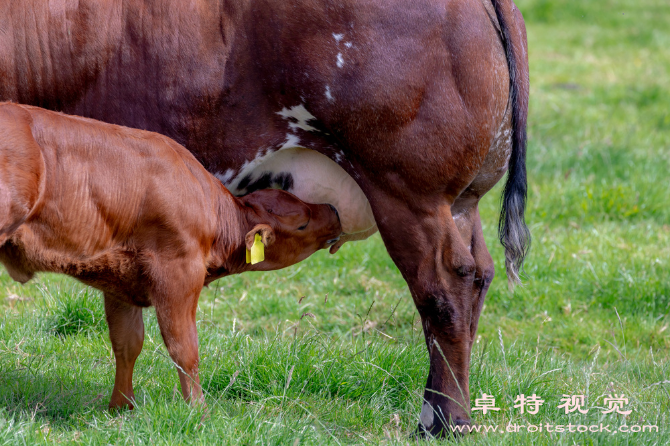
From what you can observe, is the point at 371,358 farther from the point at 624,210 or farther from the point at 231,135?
the point at 624,210

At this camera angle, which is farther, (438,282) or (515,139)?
(515,139)

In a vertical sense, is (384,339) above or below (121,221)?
below

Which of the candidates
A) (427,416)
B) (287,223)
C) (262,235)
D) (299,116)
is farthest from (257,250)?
(427,416)

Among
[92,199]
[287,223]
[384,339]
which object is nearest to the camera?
[92,199]

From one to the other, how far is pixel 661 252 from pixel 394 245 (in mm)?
3075

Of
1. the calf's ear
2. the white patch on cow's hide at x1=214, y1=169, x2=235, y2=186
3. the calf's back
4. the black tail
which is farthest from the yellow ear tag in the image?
the black tail

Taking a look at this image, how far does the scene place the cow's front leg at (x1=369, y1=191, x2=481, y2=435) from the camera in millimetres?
3537

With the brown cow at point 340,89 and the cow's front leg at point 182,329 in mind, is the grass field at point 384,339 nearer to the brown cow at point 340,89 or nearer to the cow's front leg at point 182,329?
the cow's front leg at point 182,329

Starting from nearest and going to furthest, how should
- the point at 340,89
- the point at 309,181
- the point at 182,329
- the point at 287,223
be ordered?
the point at 182,329 < the point at 340,89 < the point at 287,223 < the point at 309,181

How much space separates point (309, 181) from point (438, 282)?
0.79 metres

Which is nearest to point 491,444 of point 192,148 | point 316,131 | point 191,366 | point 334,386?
point 334,386

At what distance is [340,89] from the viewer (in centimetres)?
349

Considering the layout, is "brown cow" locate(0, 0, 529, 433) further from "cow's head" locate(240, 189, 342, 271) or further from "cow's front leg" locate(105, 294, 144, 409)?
"cow's front leg" locate(105, 294, 144, 409)

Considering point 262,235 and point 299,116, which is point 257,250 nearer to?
point 262,235
